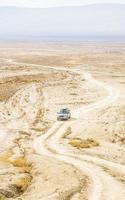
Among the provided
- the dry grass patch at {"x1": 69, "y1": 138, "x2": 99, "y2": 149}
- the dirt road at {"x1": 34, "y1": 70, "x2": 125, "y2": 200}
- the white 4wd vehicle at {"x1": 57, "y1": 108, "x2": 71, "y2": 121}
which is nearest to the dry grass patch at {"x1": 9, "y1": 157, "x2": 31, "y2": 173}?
the dirt road at {"x1": 34, "y1": 70, "x2": 125, "y2": 200}

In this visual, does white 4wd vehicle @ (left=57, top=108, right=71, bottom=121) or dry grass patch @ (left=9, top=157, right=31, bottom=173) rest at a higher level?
dry grass patch @ (left=9, top=157, right=31, bottom=173)

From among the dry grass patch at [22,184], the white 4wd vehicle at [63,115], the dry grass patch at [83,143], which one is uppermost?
the dry grass patch at [22,184]

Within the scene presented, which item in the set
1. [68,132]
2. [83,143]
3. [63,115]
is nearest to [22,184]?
[83,143]

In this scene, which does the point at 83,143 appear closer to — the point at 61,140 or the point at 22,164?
the point at 61,140

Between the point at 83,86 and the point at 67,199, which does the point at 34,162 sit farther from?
the point at 83,86

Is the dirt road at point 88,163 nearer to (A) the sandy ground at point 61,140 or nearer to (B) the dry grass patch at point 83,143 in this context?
(A) the sandy ground at point 61,140

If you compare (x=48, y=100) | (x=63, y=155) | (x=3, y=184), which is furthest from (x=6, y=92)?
(x=3, y=184)

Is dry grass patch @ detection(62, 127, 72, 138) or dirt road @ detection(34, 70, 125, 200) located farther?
dry grass patch @ detection(62, 127, 72, 138)

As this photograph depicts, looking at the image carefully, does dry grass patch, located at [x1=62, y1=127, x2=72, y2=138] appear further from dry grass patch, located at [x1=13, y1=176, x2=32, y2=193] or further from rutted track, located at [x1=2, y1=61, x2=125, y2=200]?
dry grass patch, located at [x1=13, y1=176, x2=32, y2=193]

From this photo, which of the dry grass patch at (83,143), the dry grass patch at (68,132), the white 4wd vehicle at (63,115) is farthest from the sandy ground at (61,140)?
the white 4wd vehicle at (63,115)
